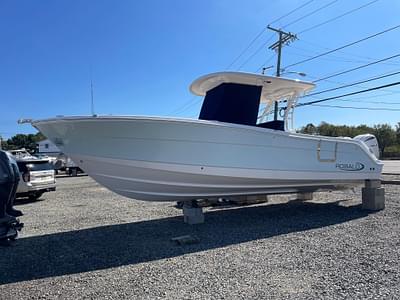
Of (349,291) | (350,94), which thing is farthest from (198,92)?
(350,94)

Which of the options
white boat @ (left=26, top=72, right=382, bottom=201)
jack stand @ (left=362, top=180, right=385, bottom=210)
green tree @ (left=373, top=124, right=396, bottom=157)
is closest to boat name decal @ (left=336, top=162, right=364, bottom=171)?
white boat @ (left=26, top=72, right=382, bottom=201)

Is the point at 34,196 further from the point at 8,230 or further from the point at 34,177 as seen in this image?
the point at 8,230

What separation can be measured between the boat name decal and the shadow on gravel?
0.93 m

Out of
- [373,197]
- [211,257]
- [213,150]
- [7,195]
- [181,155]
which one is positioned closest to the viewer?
[211,257]

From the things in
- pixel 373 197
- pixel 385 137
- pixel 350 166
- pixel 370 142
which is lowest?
pixel 373 197

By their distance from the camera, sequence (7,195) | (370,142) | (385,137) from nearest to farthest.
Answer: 1. (7,195)
2. (370,142)
3. (385,137)

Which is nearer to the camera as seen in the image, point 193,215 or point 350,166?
point 193,215

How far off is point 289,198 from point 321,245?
4.89m

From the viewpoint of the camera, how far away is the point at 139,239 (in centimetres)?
493

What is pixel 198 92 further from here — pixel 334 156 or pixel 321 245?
pixel 321 245

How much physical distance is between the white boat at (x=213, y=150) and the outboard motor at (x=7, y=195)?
850 millimetres

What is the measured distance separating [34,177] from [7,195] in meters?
5.53

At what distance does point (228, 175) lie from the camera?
5520 mm

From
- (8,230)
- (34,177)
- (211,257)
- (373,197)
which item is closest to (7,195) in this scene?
(8,230)
